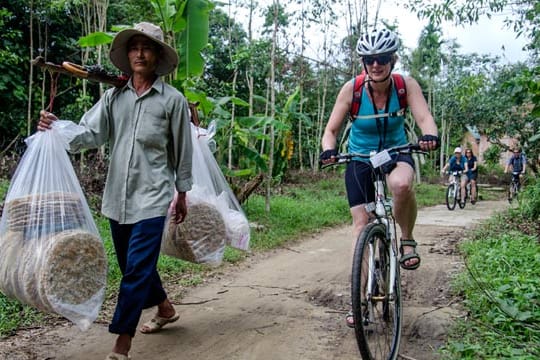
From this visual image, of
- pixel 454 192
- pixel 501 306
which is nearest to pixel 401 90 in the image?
pixel 501 306

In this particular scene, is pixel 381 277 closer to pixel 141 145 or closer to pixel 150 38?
pixel 141 145

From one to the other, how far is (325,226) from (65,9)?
6.94 meters

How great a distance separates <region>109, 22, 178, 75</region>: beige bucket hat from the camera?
3.00m

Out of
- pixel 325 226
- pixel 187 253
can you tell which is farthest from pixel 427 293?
pixel 325 226

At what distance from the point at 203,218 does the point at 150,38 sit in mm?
1214

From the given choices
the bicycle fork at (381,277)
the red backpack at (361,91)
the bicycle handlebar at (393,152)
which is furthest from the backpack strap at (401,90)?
the bicycle fork at (381,277)

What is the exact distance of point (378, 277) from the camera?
2947 millimetres

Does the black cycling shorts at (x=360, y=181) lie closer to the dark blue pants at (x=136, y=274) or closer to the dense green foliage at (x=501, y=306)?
the dense green foliage at (x=501, y=306)

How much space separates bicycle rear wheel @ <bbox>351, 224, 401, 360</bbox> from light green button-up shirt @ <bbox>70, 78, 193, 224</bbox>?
1112 millimetres

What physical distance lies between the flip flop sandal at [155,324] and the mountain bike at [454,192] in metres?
10.1

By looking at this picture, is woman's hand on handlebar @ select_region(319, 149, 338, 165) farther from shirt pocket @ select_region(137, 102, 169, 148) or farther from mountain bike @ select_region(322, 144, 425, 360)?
shirt pocket @ select_region(137, 102, 169, 148)

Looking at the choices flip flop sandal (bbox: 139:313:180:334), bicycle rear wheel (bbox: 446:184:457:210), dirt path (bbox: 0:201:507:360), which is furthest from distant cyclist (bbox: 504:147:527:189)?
flip flop sandal (bbox: 139:313:180:334)

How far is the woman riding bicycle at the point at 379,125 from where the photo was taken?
10.4ft

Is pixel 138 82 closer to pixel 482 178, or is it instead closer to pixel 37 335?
pixel 37 335
